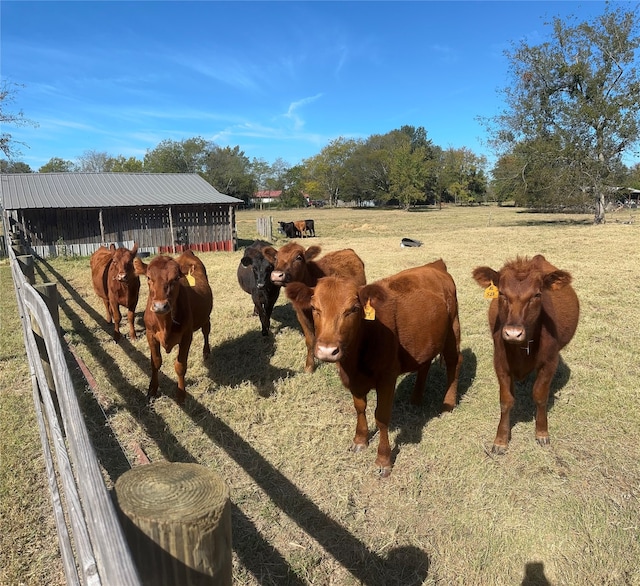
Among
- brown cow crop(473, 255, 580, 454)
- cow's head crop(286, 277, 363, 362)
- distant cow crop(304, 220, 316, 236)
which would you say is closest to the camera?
cow's head crop(286, 277, 363, 362)

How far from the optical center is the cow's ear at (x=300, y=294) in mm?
3645

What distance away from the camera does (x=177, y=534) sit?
120cm

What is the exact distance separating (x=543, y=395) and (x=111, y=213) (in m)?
18.5

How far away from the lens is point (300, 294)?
144 inches

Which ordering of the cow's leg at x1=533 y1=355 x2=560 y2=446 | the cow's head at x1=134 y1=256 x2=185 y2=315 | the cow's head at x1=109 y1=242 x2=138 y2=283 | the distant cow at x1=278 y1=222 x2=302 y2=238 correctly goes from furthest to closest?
the distant cow at x1=278 y1=222 x2=302 y2=238 → the cow's head at x1=109 y1=242 x2=138 y2=283 → the cow's head at x1=134 y1=256 x2=185 y2=315 → the cow's leg at x1=533 y1=355 x2=560 y2=446

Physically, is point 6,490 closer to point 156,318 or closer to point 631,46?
point 156,318

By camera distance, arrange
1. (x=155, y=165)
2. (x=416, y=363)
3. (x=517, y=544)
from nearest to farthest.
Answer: (x=517, y=544), (x=416, y=363), (x=155, y=165)

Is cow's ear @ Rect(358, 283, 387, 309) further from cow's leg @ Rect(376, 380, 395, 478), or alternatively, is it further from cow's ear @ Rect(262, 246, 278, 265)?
cow's ear @ Rect(262, 246, 278, 265)

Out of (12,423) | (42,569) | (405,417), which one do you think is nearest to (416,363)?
(405,417)

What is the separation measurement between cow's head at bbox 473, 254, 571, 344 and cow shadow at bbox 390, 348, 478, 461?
1480 millimetres

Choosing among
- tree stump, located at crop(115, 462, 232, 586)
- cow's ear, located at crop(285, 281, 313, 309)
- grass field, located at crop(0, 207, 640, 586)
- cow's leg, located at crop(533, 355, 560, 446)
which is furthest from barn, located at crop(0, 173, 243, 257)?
tree stump, located at crop(115, 462, 232, 586)

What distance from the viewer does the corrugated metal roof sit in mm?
17797

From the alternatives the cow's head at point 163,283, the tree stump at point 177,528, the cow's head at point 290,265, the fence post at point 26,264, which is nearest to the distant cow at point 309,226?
the cow's head at point 290,265

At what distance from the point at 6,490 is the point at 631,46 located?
31505 mm
